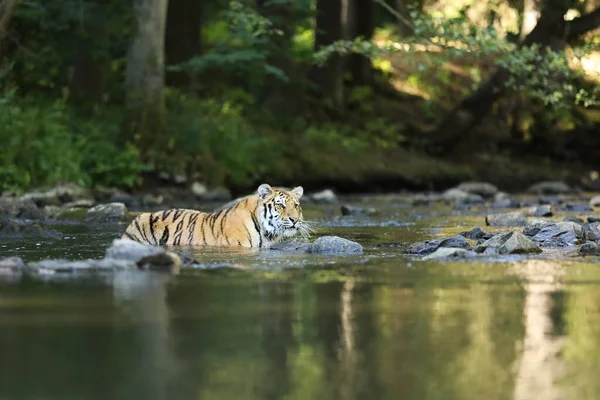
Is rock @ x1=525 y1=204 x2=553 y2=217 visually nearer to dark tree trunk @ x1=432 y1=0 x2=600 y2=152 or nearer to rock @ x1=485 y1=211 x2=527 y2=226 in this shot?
rock @ x1=485 y1=211 x2=527 y2=226

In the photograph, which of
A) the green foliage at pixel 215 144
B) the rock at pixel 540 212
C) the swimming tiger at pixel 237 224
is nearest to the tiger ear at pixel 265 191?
the swimming tiger at pixel 237 224

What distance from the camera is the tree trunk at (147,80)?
22.9 meters

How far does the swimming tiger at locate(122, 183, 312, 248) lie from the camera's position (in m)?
12.3

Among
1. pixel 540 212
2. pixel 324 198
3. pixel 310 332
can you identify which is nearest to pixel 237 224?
pixel 310 332

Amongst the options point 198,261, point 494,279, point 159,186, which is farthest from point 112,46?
point 494,279

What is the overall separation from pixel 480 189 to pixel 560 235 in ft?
47.1

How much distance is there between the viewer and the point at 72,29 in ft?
78.4

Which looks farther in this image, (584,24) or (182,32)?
(182,32)

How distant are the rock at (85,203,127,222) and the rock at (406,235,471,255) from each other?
5990mm

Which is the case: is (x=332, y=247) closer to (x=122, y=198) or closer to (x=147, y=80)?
(x=122, y=198)

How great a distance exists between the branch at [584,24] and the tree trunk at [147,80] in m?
Result: 10.4

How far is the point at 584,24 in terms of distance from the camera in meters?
27.4

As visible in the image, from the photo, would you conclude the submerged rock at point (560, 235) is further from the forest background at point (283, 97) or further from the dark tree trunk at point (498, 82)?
the dark tree trunk at point (498, 82)

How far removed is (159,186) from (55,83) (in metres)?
4.02
